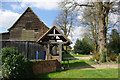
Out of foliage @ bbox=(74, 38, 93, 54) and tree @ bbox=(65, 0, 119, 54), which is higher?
tree @ bbox=(65, 0, 119, 54)

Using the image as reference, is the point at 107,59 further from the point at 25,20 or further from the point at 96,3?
the point at 25,20

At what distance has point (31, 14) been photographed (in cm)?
2217

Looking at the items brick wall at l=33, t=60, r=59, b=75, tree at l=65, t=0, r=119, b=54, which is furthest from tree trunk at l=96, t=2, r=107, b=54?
brick wall at l=33, t=60, r=59, b=75

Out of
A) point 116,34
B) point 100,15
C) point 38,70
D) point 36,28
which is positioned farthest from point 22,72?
point 116,34

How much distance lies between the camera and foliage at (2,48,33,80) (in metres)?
6.23

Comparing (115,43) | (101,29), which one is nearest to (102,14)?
(101,29)

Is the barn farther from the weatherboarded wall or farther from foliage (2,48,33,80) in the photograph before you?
foliage (2,48,33,80)

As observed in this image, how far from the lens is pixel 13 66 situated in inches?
257

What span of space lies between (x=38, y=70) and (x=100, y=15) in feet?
39.6

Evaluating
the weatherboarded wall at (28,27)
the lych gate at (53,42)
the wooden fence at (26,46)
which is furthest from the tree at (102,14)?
the wooden fence at (26,46)

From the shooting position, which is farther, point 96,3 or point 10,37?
point 10,37

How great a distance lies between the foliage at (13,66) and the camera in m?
6.23

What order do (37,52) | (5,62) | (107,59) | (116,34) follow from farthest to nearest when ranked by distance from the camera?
(116,34)
(37,52)
(107,59)
(5,62)

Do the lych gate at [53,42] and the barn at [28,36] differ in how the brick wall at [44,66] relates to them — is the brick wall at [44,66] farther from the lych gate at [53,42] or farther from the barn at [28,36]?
the barn at [28,36]
